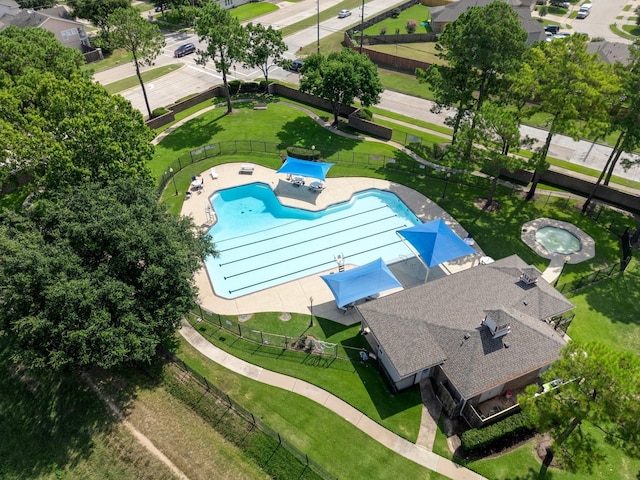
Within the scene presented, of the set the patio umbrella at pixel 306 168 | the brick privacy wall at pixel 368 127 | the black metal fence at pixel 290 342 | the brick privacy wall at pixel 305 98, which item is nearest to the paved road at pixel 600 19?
the brick privacy wall at pixel 305 98

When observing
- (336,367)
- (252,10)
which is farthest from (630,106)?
(252,10)

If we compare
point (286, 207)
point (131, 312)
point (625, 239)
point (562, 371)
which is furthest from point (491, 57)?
point (131, 312)

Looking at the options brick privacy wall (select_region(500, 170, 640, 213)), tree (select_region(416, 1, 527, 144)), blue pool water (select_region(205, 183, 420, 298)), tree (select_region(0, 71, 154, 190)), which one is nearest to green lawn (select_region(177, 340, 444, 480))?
blue pool water (select_region(205, 183, 420, 298))

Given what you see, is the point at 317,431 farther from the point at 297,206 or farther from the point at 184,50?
the point at 184,50

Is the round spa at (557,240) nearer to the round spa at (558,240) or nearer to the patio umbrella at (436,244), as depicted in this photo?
the round spa at (558,240)

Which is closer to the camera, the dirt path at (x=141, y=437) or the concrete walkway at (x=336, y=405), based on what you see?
the concrete walkway at (x=336, y=405)

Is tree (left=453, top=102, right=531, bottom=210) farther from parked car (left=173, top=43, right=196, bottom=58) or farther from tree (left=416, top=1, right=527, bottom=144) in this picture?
parked car (left=173, top=43, right=196, bottom=58)
